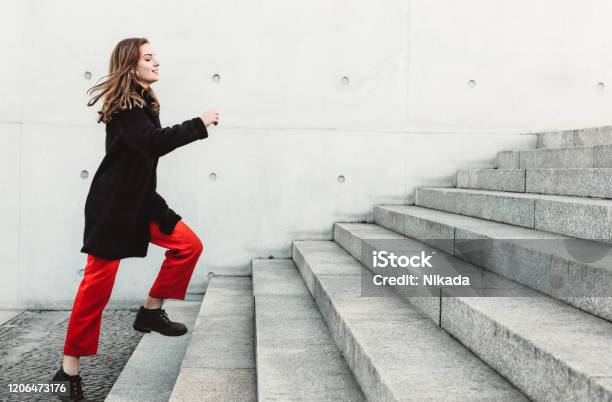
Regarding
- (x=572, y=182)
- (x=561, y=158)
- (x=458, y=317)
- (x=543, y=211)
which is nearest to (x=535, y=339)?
(x=458, y=317)

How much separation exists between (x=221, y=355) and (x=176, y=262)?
62 cm

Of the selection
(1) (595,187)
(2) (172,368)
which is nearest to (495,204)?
(1) (595,187)

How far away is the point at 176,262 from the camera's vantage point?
3613 mm

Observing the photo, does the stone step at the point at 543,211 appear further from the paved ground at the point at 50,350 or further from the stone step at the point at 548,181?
the paved ground at the point at 50,350

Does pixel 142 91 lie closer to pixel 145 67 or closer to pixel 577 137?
pixel 145 67

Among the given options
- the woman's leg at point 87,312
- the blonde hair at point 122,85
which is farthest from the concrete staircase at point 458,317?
the blonde hair at point 122,85

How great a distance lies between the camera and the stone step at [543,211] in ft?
8.95

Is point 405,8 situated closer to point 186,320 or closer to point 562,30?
point 562,30

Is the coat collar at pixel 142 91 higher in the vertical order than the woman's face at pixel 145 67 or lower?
lower

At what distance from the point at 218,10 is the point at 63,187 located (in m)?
1.97

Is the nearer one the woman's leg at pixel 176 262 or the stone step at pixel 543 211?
the stone step at pixel 543 211

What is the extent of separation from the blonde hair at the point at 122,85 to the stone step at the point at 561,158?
2.59 meters

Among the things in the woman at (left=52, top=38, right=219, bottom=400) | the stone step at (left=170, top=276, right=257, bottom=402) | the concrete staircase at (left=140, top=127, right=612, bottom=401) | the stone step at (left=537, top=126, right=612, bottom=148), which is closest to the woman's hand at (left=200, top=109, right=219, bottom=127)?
the woman at (left=52, top=38, right=219, bottom=400)

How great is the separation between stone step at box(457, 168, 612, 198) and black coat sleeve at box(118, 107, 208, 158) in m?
2.03
